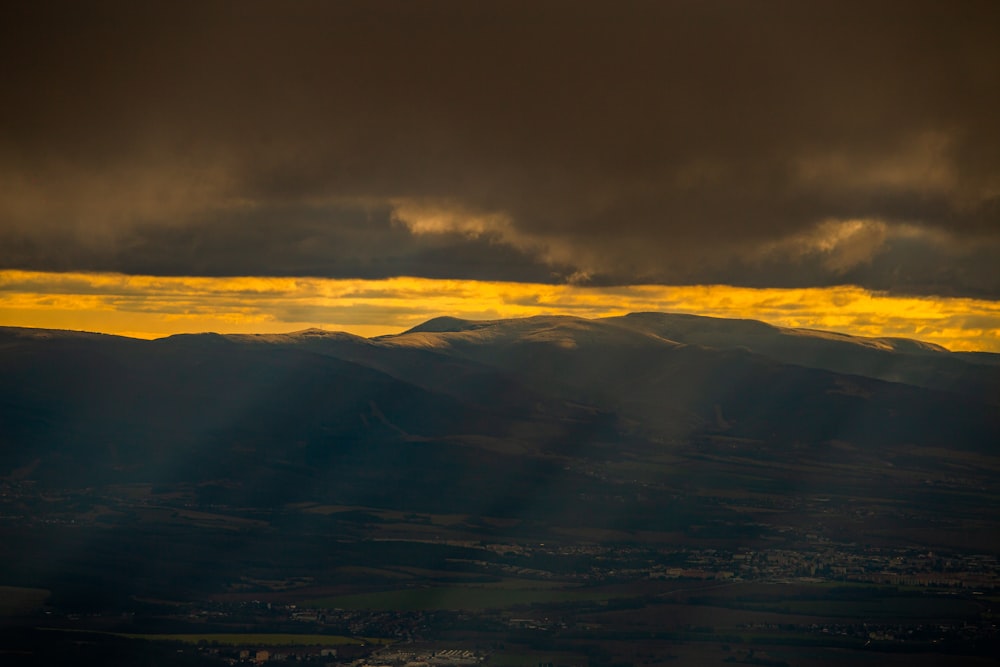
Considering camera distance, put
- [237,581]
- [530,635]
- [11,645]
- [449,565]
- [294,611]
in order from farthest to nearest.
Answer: [449,565] → [237,581] → [294,611] → [530,635] → [11,645]

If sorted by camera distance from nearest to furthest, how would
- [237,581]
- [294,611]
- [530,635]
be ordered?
[530,635], [294,611], [237,581]

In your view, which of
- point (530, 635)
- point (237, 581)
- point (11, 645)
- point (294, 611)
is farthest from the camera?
point (237, 581)

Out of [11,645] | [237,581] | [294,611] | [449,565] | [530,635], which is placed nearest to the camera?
[11,645]

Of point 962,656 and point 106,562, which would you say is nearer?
point 962,656

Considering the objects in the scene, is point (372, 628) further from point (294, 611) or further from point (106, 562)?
point (106, 562)

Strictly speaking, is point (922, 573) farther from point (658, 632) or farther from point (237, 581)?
point (237, 581)

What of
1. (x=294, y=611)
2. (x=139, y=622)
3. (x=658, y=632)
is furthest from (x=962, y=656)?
(x=139, y=622)

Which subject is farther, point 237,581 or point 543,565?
point 543,565

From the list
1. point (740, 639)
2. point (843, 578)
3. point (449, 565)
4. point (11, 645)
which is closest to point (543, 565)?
point (449, 565)
